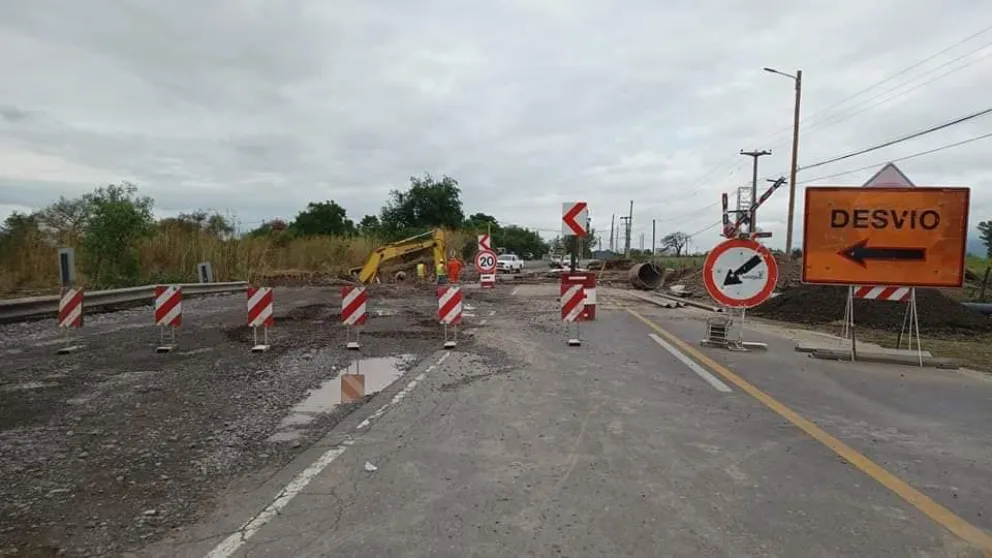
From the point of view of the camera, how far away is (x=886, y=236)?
36.7ft

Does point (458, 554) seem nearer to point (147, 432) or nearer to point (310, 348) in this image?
point (147, 432)

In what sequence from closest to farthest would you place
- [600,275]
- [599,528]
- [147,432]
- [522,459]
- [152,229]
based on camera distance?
[599,528] < [522,459] < [147,432] < [152,229] < [600,275]

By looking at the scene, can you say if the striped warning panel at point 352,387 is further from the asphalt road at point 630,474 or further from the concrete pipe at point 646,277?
the concrete pipe at point 646,277

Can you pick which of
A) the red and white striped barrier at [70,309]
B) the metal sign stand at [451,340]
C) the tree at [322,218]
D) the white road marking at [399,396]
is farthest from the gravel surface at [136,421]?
the tree at [322,218]

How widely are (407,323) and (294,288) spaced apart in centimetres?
1403

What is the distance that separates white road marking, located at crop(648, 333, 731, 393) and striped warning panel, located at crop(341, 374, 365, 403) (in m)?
4.40

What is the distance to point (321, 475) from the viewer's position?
5.11m

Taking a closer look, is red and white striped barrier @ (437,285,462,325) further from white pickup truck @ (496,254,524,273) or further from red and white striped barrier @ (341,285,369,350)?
white pickup truck @ (496,254,524,273)

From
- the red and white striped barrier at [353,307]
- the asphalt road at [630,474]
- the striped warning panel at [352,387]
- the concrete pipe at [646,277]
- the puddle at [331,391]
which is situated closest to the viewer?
the asphalt road at [630,474]

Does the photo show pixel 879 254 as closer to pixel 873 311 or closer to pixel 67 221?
pixel 873 311

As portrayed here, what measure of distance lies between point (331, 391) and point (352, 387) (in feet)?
0.98

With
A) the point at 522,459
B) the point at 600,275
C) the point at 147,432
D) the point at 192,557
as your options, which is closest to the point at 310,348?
the point at 147,432

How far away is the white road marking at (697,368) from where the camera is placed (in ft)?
28.0

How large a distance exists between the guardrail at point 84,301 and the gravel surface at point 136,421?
0.32 m
